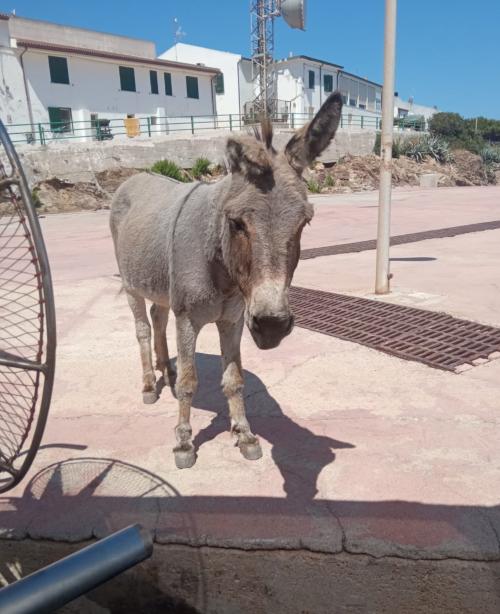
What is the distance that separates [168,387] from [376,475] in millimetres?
2016

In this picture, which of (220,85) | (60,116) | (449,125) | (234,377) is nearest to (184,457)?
(234,377)

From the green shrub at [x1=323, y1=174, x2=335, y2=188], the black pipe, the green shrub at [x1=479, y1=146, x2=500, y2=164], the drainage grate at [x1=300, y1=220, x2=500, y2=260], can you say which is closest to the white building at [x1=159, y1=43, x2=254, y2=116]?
the green shrub at [x1=479, y1=146, x2=500, y2=164]

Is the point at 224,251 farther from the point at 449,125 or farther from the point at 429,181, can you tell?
the point at 449,125

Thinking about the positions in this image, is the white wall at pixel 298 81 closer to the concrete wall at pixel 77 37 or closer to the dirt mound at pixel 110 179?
the concrete wall at pixel 77 37

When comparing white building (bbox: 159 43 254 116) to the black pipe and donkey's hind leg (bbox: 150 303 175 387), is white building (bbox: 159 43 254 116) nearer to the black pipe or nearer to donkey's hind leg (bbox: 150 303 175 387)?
donkey's hind leg (bbox: 150 303 175 387)

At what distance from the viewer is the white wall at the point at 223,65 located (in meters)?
45.8

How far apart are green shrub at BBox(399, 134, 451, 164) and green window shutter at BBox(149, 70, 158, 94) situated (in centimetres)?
1866

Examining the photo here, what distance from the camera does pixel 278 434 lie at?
3324mm

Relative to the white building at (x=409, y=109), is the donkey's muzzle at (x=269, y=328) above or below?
below

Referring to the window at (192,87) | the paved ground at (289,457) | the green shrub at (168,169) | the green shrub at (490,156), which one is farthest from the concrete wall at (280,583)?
the window at (192,87)

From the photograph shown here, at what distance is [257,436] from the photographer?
3.31 metres

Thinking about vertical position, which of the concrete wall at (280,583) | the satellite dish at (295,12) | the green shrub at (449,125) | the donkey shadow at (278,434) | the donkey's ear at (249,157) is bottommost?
the concrete wall at (280,583)

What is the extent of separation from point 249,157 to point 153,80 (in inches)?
1537

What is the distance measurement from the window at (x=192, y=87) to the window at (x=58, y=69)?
10.3 m
